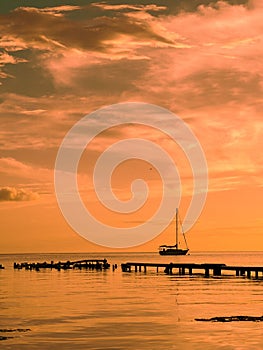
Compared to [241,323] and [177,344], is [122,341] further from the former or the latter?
[241,323]

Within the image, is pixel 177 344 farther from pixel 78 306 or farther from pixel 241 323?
pixel 78 306

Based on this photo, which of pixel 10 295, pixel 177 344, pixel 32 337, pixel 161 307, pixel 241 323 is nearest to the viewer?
pixel 177 344

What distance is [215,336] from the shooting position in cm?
4375

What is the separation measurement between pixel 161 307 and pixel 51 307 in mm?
10119

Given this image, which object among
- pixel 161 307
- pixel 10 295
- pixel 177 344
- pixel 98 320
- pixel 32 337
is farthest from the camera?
pixel 10 295

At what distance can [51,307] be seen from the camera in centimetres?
6431

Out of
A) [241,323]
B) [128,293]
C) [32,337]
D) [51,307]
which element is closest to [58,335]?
[32,337]

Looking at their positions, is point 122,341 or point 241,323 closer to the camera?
point 122,341

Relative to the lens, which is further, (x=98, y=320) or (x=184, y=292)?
(x=184, y=292)

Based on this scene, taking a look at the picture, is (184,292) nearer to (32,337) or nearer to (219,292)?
(219,292)

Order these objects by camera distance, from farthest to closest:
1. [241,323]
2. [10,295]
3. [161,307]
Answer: [10,295], [161,307], [241,323]

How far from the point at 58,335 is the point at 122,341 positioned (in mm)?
4854

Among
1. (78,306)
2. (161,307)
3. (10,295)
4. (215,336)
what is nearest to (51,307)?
(78,306)

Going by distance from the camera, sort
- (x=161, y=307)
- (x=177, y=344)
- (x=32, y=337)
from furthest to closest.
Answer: (x=161, y=307)
(x=32, y=337)
(x=177, y=344)
